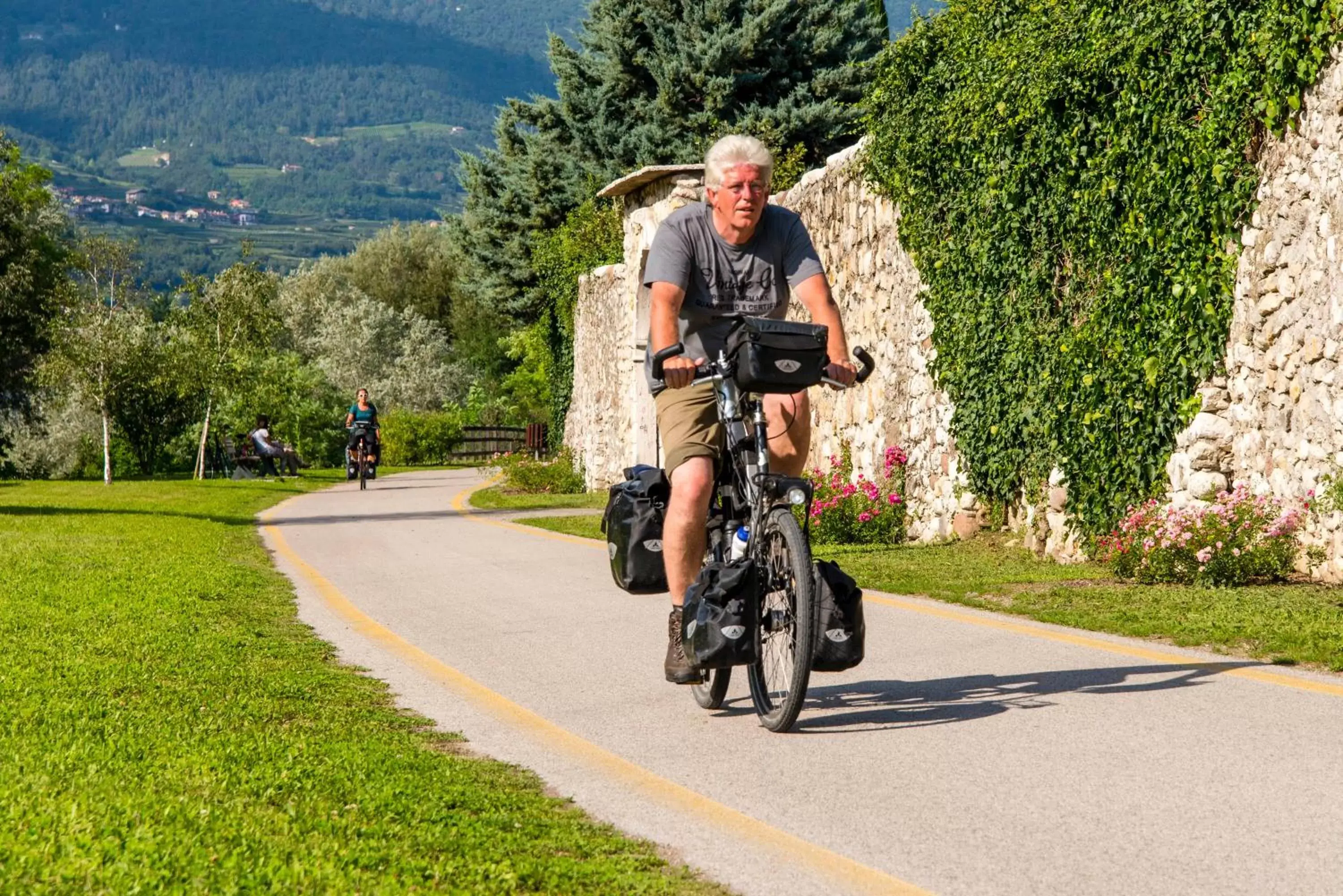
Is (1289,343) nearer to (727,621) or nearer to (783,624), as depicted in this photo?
(783,624)

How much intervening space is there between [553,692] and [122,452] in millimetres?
42898

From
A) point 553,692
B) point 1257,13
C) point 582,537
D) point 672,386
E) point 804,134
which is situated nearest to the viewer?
point 672,386

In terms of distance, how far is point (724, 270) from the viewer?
6418 millimetres

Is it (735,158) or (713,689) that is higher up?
(735,158)

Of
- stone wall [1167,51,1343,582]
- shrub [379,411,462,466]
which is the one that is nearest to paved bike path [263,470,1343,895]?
stone wall [1167,51,1343,582]

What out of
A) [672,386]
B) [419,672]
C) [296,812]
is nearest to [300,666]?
[419,672]

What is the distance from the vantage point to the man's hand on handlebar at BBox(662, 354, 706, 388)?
19.9 feet

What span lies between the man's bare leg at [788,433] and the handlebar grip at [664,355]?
507 mm

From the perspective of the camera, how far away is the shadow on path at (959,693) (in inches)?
247

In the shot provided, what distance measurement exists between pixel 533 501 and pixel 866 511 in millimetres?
10008

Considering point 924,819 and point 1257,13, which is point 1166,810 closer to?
point 924,819

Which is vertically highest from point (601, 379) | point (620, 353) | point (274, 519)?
point (620, 353)

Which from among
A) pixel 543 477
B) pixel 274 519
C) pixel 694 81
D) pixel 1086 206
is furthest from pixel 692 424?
pixel 694 81

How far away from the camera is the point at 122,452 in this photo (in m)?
47.1
